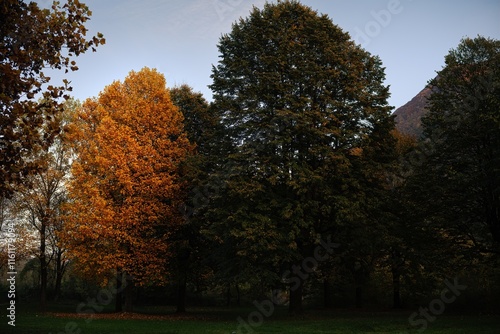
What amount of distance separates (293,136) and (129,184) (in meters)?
10.5

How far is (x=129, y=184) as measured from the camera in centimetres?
2505

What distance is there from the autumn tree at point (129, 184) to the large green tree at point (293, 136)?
4.78 metres

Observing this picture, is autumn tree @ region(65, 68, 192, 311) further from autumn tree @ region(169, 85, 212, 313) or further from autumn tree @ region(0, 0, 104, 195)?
autumn tree @ region(0, 0, 104, 195)

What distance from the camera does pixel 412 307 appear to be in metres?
34.5

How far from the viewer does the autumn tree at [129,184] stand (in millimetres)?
24891

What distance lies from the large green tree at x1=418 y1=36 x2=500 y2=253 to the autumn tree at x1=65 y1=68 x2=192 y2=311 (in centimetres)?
1594

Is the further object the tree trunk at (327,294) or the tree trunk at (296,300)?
the tree trunk at (327,294)

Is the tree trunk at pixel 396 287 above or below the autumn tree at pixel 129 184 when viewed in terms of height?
below

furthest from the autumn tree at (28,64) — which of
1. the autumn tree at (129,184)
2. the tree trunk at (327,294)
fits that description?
the tree trunk at (327,294)

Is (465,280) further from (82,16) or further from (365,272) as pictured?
(82,16)

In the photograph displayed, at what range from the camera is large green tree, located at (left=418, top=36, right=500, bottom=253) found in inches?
833

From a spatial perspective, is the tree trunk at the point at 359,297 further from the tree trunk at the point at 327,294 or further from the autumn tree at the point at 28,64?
the autumn tree at the point at 28,64

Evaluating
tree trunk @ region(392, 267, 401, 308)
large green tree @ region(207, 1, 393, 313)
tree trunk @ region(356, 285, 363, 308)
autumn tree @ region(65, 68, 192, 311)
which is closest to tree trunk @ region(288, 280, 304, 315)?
large green tree @ region(207, 1, 393, 313)

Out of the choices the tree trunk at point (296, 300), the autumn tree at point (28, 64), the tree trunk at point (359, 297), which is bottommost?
the tree trunk at point (359, 297)
